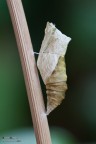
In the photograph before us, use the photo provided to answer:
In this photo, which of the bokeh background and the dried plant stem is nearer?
the dried plant stem

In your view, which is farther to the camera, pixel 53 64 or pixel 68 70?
pixel 68 70

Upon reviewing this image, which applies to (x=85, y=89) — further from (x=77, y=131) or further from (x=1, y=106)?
(x=1, y=106)

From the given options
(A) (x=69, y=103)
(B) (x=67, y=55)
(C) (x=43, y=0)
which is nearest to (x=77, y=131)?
(A) (x=69, y=103)

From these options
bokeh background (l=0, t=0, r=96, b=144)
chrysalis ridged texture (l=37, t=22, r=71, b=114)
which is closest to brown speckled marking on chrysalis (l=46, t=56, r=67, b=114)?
chrysalis ridged texture (l=37, t=22, r=71, b=114)

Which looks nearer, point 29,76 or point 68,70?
point 29,76

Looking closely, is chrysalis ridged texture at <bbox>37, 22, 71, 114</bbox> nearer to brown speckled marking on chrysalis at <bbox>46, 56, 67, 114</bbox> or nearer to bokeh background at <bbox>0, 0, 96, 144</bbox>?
brown speckled marking on chrysalis at <bbox>46, 56, 67, 114</bbox>
